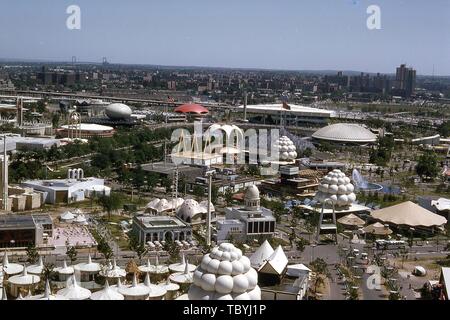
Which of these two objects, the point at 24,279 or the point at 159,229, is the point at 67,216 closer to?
the point at 159,229

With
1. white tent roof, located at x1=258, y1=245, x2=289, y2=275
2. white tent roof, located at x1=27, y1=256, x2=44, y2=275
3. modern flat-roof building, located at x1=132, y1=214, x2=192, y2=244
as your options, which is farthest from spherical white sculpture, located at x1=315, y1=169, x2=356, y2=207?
white tent roof, located at x1=27, y1=256, x2=44, y2=275

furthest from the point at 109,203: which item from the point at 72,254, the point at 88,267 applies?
the point at 88,267

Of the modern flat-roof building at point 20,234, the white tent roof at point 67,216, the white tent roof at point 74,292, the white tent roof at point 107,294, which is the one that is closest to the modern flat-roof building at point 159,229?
the white tent roof at point 67,216

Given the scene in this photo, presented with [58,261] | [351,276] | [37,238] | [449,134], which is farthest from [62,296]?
[449,134]

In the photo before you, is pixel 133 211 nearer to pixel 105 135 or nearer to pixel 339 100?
pixel 105 135

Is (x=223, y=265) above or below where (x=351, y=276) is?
above

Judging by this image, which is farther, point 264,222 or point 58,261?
point 264,222
